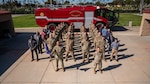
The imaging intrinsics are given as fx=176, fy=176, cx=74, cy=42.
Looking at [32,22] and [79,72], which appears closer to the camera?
[79,72]

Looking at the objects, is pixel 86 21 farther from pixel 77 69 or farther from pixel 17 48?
pixel 77 69

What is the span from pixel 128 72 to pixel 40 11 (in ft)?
43.5

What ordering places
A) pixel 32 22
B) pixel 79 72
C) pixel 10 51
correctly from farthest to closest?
pixel 32 22
pixel 10 51
pixel 79 72

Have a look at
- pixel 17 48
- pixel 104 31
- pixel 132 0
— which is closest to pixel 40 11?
pixel 17 48

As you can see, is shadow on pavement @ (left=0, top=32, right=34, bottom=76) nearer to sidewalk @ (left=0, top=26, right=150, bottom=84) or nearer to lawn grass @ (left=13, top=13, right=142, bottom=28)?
sidewalk @ (left=0, top=26, right=150, bottom=84)

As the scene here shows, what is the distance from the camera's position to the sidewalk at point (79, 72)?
812 centimetres

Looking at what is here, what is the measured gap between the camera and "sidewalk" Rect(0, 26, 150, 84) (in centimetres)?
812

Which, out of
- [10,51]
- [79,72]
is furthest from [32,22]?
[79,72]

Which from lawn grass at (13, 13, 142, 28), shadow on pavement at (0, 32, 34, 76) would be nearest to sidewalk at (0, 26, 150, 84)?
shadow on pavement at (0, 32, 34, 76)

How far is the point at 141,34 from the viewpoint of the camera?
17781mm

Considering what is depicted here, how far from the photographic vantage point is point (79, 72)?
29.3 ft

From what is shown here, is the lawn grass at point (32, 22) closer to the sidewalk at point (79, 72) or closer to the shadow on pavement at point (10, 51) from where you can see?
the shadow on pavement at point (10, 51)

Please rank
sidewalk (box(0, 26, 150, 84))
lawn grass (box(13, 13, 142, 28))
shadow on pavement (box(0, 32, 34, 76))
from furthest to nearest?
lawn grass (box(13, 13, 142, 28))
shadow on pavement (box(0, 32, 34, 76))
sidewalk (box(0, 26, 150, 84))

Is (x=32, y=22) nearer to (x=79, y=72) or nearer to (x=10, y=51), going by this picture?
(x=10, y=51)
